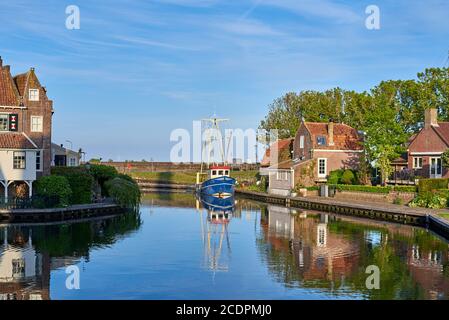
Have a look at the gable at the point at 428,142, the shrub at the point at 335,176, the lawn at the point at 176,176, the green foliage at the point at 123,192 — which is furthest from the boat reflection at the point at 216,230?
the lawn at the point at 176,176

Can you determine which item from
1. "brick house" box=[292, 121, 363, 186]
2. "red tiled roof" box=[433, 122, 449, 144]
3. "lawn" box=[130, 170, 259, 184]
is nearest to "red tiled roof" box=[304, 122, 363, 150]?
"brick house" box=[292, 121, 363, 186]

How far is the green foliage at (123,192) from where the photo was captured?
6181 centimetres

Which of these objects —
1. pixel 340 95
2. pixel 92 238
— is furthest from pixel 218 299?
pixel 340 95

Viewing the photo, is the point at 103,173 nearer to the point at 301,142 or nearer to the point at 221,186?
the point at 221,186

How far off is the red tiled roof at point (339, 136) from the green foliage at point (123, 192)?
2636 cm

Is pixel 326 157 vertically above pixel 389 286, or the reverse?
pixel 326 157

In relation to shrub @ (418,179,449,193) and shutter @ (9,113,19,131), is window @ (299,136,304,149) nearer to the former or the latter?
shrub @ (418,179,449,193)

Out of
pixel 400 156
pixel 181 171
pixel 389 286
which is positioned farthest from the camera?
pixel 181 171

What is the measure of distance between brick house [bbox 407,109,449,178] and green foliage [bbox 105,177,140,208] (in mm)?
29797

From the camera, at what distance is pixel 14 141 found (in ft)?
177
